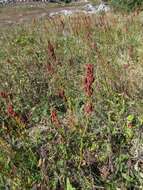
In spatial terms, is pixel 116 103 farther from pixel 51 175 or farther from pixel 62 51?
pixel 62 51

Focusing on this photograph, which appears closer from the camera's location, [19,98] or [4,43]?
[19,98]

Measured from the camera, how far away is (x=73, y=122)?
12.3 ft

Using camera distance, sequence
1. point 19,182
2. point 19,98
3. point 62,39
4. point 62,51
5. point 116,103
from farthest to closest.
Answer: point 62,39 < point 62,51 < point 19,98 < point 116,103 < point 19,182

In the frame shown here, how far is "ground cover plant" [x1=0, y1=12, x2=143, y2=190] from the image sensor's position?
336 cm

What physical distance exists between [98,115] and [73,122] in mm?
Answer: 530

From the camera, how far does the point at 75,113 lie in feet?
14.1

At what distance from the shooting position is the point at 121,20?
8.02m

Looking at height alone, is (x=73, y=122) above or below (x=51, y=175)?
above

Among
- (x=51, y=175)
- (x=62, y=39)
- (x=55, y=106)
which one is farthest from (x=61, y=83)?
(x=62, y=39)

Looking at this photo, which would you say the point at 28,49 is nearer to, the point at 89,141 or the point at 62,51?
the point at 62,51

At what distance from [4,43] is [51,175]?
4.99 m

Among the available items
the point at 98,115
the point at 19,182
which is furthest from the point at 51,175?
the point at 98,115

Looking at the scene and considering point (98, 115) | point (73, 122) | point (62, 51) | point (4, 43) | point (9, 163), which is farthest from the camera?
point (4, 43)

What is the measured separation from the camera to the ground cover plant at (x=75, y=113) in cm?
336
